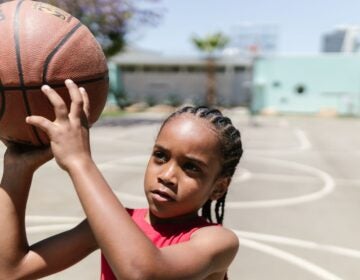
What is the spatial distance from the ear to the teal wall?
35.3m

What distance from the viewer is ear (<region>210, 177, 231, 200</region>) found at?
1.89 metres

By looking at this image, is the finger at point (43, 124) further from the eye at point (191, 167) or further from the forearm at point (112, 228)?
the eye at point (191, 167)

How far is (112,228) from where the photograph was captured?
1.36 m

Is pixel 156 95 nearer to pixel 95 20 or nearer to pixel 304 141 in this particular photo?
pixel 95 20

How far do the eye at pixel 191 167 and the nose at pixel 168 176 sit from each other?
5 centimetres

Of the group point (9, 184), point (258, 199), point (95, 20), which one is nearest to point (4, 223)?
point (9, 184)

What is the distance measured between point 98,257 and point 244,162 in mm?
6953

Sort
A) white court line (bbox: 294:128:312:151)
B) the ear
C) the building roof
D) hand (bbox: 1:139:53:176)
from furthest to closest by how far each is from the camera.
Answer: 1. the building roof
2. white court line (bbox: 294:128:312:151)
3. the ear
4. hand (bbox: 1:139:53:176)

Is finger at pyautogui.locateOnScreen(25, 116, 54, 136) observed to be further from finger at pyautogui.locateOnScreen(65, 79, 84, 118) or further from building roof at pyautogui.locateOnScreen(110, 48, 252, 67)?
building roof at pyautogui.locateOnScreen(110, 48, 252, 67)

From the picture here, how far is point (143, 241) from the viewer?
54.1 inches

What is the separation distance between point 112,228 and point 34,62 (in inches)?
46.5

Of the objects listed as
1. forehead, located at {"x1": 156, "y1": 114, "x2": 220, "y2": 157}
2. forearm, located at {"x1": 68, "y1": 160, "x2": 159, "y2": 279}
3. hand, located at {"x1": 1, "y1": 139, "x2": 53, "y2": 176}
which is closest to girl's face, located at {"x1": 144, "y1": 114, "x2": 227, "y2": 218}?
forehead, located at {"x1": 156, "y1": 114, "x2": 220, "y2": 157}

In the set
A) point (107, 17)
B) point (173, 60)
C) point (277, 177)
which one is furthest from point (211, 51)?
point (277, 177)

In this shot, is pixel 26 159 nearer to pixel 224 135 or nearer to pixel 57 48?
pixel 57 48
